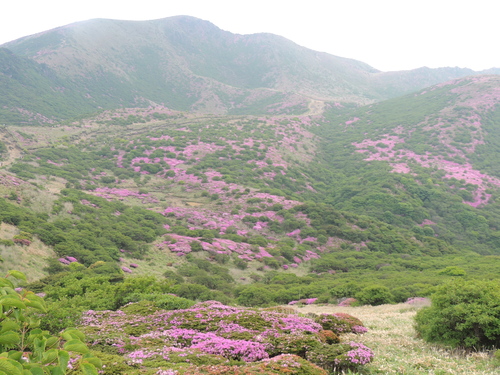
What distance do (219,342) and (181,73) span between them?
485ft

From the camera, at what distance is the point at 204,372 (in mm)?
6176

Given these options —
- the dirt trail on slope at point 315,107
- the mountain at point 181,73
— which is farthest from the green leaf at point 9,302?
the dirt trail on slope at point 315,107

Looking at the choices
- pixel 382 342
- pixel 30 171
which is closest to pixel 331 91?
pixel 30 171

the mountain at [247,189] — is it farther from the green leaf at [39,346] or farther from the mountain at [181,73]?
the green leaf at [39,346]

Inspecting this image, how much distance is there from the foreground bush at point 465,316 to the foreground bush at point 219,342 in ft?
9.40

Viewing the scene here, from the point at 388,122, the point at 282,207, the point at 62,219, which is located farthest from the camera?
the point at 388,122

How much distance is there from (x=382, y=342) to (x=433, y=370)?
2759 mm

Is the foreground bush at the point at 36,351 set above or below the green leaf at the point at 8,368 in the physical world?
below

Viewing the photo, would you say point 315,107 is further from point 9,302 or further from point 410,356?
point 9,302

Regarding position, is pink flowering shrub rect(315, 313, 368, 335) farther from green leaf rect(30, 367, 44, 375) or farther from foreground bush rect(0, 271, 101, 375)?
green leaf rect(30, 367, 44, 375)

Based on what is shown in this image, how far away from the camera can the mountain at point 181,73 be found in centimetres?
10019

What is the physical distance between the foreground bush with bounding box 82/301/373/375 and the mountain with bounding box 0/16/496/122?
78029mm

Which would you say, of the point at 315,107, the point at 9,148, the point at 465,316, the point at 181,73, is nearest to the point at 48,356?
the point at 465,316

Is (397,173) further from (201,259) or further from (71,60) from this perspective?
(71,60)
